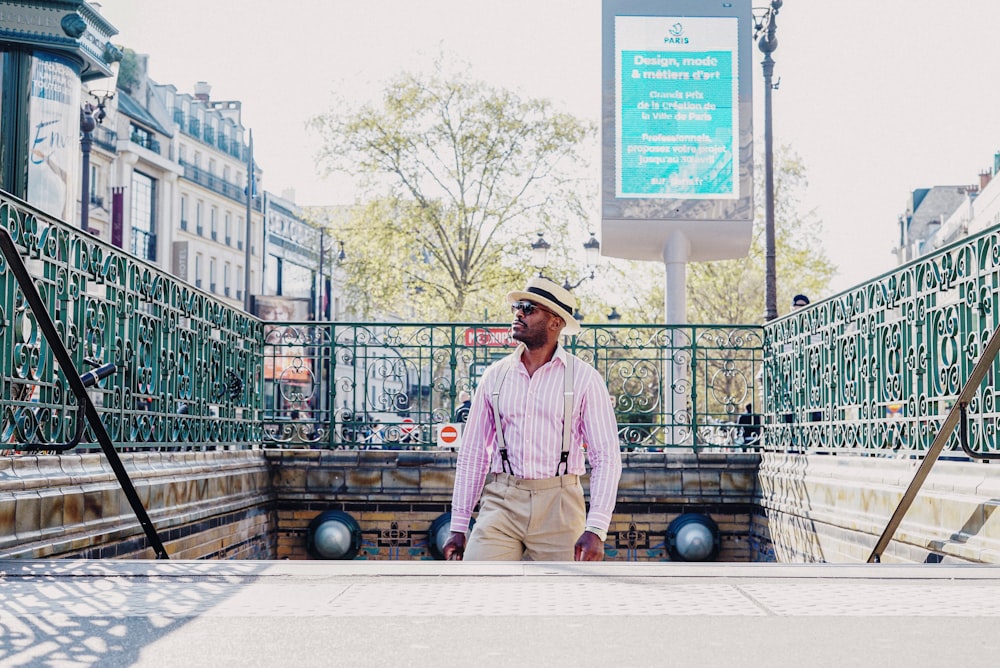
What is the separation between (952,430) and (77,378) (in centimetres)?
470

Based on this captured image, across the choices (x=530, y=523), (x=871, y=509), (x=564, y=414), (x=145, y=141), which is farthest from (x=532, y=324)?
(x=145, y=141)

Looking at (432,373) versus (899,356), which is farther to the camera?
(432,373)

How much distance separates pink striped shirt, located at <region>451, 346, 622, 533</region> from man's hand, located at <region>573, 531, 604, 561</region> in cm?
7

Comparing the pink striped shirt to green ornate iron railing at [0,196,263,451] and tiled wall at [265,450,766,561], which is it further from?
tiled wall at [265,450,766,561]

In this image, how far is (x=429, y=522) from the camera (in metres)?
12.7

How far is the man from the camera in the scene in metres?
6.13

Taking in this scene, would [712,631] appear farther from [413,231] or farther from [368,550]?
[413,231]

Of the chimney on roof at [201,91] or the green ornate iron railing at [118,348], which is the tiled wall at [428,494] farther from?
the chimney on roof at [201,91]

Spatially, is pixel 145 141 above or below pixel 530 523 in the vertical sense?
above

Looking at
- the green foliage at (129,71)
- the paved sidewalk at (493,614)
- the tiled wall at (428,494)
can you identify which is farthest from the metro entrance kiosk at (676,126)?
the green foliage at (129,71)

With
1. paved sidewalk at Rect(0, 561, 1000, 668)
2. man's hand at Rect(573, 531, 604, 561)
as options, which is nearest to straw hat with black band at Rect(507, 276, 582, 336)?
man's hand at Rect(573, 531, 604, 561)

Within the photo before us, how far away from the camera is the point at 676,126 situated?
1612cm

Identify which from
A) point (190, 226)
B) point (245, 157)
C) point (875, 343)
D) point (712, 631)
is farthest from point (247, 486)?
point (245, 157)

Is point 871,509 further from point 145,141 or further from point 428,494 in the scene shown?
point 145,141
